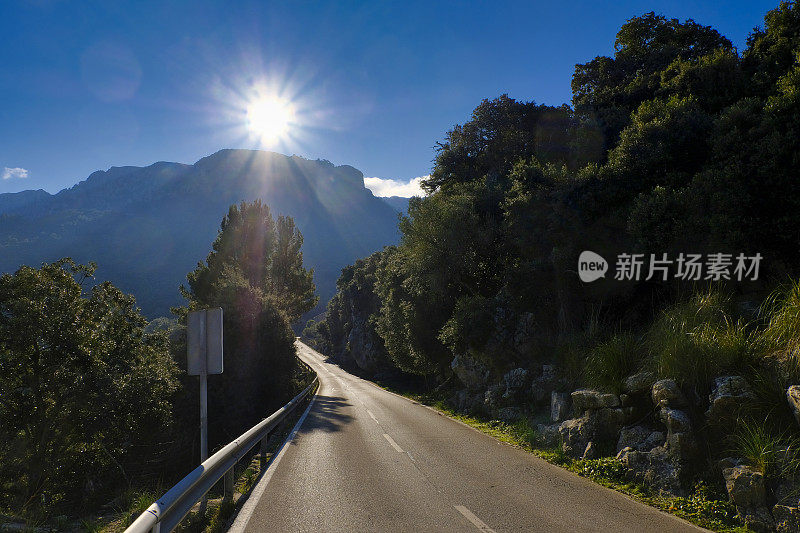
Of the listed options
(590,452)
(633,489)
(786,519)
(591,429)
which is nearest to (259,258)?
(591,429)

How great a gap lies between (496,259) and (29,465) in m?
19.5

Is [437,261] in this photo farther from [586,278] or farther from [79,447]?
[79,447]

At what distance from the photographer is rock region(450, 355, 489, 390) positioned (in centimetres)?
1877

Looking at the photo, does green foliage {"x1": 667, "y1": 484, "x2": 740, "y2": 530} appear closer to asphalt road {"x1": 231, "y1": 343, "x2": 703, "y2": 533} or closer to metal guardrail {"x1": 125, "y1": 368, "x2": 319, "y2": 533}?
asphalt road {"x1": 231, "y1": 343, "x2": 703, "y2": 533}

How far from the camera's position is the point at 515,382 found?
14.4 meters

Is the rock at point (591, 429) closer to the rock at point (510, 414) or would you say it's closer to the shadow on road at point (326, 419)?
the rock at point (510, 414)

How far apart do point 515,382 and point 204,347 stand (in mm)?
10727

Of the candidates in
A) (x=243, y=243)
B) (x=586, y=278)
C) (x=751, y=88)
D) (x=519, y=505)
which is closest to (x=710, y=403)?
(x=519, y=505)

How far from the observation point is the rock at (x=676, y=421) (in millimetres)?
6648

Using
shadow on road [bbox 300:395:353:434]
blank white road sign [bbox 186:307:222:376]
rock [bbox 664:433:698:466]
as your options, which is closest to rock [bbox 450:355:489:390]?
shadow on road [bbox 300:395:353:434]

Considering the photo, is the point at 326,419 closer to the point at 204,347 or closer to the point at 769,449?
the point at 204,347

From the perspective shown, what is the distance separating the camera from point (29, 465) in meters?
12.7

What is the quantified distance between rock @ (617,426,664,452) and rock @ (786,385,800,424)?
2.00m

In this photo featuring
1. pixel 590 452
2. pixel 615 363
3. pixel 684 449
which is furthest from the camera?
pixel 615 363
